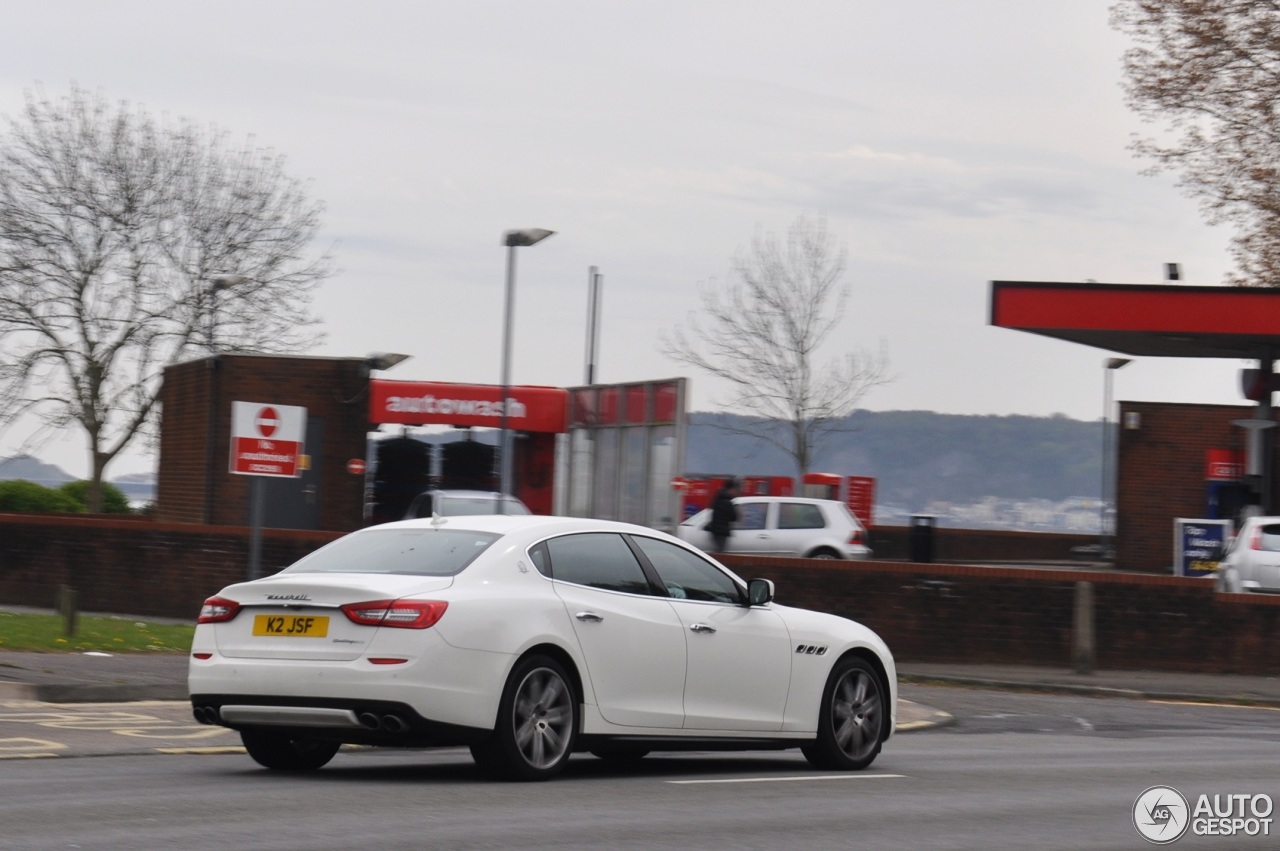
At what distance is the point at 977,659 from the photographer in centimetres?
2166

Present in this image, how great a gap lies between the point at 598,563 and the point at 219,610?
2.01 meters

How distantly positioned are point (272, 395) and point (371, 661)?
2300cm

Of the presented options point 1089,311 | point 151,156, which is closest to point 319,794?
point 1089,311

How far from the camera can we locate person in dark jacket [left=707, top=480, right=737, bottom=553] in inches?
1067

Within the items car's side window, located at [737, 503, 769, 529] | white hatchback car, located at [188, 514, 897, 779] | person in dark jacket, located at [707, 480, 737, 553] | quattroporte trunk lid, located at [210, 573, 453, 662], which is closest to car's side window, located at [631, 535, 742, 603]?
white hatchback car, located at [188, 514, 897, 779]

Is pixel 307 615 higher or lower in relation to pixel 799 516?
lower

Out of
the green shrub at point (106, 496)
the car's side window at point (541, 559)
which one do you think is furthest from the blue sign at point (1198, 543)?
the green shrub at point (106, 496)

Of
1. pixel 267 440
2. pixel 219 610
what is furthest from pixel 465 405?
pixel 219 610

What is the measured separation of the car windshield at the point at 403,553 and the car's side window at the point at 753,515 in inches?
814

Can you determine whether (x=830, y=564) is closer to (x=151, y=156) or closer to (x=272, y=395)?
(x=272, y=395)

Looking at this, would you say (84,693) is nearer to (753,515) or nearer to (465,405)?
(753,515)

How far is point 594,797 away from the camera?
8.85 m

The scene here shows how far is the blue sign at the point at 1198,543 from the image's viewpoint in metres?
29.9

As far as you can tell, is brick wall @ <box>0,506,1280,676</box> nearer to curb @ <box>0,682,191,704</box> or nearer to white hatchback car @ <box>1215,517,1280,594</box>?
white hatchback car @ <box>1215,517,1280,594</box>
